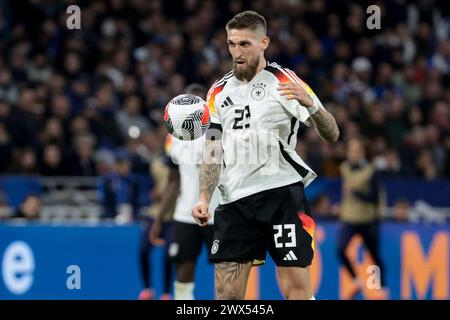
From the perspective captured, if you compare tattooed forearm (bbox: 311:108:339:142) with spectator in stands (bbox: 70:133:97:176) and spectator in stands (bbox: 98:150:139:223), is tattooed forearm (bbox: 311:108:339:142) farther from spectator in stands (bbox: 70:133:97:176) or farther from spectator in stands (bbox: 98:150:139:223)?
spectator in stands (bbox: 70:133:97:176)

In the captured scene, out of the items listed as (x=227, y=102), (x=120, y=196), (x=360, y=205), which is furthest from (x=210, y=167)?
(x=120, y=196)

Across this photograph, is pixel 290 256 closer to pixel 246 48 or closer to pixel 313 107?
pixel 313 107

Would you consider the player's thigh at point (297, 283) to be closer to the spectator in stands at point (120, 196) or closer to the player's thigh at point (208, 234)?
the player's thigh at point (208, 234)

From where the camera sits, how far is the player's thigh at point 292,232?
286 inches

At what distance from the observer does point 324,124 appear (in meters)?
7.15

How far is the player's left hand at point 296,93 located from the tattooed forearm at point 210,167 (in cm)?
73

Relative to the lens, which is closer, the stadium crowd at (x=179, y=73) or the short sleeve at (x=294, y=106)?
the short sleeve at (x=294, y=106)

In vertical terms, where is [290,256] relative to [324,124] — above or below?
below

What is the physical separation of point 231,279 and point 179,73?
437 inches

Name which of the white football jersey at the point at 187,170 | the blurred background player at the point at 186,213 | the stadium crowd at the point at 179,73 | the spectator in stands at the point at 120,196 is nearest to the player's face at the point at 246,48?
the blurred background player at the point at 186,213

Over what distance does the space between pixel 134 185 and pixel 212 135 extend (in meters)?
6.63

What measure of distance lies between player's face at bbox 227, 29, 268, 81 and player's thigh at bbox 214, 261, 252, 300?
4.05 ft

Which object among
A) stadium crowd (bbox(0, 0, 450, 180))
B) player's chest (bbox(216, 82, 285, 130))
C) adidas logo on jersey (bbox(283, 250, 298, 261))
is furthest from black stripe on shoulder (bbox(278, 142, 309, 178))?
stadium crowd (bbox(0, 0, 450, 180))

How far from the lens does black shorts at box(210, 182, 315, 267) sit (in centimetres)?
728
